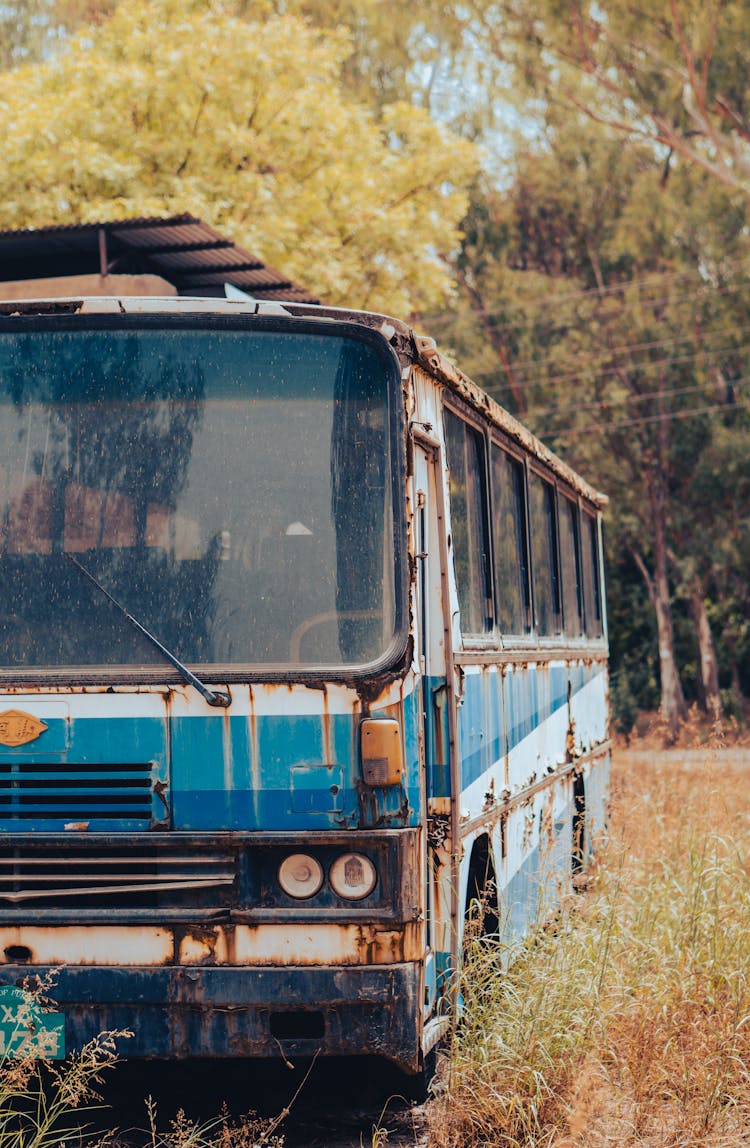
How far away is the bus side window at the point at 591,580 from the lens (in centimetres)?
1180

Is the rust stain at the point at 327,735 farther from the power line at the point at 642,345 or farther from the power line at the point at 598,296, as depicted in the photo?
the power line at the point at 598,296

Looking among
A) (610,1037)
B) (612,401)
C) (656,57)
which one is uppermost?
(656,57)

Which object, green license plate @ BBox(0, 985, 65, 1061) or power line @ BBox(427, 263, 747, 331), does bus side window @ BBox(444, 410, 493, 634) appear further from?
power line @ BBox(427, 263, 747, 331)

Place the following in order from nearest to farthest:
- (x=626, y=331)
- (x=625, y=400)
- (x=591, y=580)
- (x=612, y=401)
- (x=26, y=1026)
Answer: (x=26, y=1026) → (x=591, y=580) → (x=612, y=401) → (x=625, y=400) → (x=626, y=331)

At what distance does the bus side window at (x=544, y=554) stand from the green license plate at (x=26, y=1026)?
13.2 ft

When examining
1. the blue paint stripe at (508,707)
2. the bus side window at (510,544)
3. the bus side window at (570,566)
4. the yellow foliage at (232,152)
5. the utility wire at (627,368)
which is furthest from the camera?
the utility wire at (627,368)

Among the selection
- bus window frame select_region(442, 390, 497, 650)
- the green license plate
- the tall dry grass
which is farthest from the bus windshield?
the tall dry grass

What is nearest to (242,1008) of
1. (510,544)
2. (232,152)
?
(510,544)

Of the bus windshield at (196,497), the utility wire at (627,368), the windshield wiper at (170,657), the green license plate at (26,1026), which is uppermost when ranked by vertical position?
the utility wire at (627,368)

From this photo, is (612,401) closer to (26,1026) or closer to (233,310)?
(233,310)

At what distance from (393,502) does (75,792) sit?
1.38m

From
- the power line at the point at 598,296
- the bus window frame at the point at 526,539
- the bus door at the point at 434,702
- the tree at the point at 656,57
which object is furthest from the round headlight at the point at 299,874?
the power line at the point at 598,296

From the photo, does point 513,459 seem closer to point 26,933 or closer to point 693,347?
point 26,933

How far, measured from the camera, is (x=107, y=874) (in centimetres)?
498
